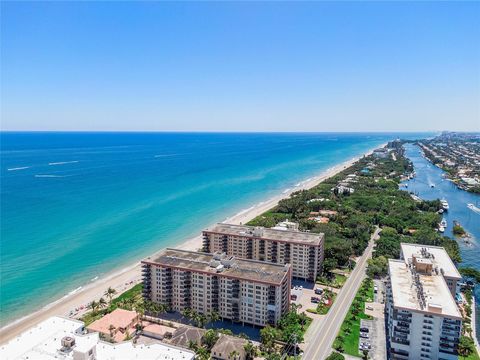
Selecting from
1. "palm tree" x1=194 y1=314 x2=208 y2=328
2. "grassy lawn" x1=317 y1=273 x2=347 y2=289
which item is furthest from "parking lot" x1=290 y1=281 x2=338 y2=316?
"palm tree" x1=194 y1=314 x2=208 y2=328

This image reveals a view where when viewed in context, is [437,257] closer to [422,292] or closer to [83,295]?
[422,292]

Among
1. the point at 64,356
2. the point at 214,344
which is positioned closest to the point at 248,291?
the point at 214,344

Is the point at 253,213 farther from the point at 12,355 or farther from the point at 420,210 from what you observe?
the point at 12,355

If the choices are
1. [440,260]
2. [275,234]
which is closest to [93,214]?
[275,234]

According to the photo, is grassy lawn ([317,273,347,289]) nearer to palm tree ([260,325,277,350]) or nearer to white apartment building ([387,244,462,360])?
white apartment building ([387,244,462,360])

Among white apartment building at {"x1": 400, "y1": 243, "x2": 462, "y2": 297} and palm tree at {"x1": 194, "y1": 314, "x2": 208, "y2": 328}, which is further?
white apartment building at {"x1": 400, "y1": 243, "x2": 462, "y2": 297}

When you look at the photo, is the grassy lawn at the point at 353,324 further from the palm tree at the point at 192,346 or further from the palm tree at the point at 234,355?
the palm tree at the point at 192,346
